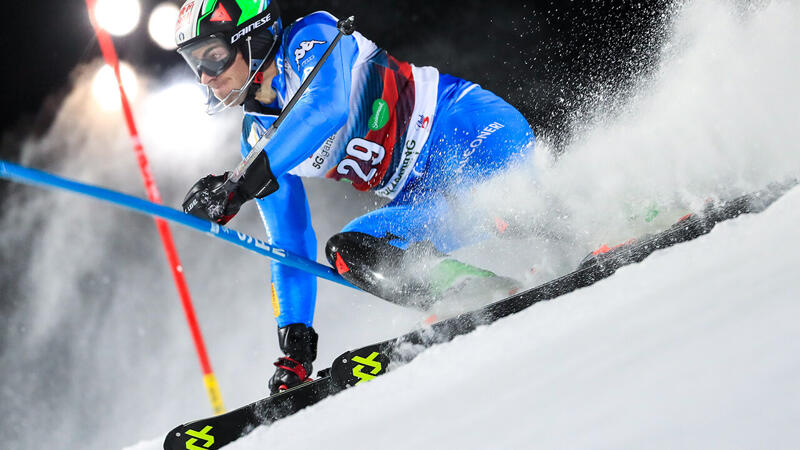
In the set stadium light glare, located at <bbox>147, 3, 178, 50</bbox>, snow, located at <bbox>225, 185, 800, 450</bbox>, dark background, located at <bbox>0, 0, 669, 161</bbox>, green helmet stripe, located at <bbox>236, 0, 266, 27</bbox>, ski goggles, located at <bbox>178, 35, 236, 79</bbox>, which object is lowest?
snow, located at <bbox>225, 185, 800, 450</bbox>

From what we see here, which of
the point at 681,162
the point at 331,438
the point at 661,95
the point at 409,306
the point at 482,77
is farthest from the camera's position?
the point at 482,77

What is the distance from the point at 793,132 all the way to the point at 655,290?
4.39 ft

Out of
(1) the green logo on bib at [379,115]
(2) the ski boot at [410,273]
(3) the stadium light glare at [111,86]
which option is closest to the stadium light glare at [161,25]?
(3) the stadium light glare at [111,86]

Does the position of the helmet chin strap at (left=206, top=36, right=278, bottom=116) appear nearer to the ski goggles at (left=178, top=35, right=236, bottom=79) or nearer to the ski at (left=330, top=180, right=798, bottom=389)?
the ski goggles at (left=178, top=35, right=236, bottom=79)

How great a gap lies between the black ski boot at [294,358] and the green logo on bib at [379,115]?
0.88 m

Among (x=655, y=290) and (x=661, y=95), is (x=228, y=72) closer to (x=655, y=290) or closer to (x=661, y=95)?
(x=655, y=290)

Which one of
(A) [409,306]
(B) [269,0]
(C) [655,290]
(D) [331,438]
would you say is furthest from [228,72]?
(C) [655,290]

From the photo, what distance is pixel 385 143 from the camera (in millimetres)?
2680

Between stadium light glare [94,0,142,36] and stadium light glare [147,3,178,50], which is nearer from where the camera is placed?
stadium light glare [94,0,142,36]

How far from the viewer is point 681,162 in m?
2.57

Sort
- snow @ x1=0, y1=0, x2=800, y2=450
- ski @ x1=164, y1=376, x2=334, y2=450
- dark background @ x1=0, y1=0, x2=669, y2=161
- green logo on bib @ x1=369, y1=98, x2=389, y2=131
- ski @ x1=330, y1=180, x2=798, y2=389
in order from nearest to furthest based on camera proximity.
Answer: snow @ x1=0, y1=0, x2=800, y2=450 < ski @ x1=330, y1=180, x2=798, y2=389 < ski @ x1=164, y1=376, x2=334, y2=450 < green logo on bib @ x1=369, y1=98, x2=389, y2=131 < dark background @ x1=0, y1=0, x2=669, y2=161

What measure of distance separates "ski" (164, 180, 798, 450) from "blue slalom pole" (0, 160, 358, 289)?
621 mm

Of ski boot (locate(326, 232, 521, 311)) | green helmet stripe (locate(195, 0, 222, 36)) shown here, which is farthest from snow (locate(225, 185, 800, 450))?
green helmet stripe (locate(195, 0, 222, 36))

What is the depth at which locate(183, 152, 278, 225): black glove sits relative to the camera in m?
2.23
